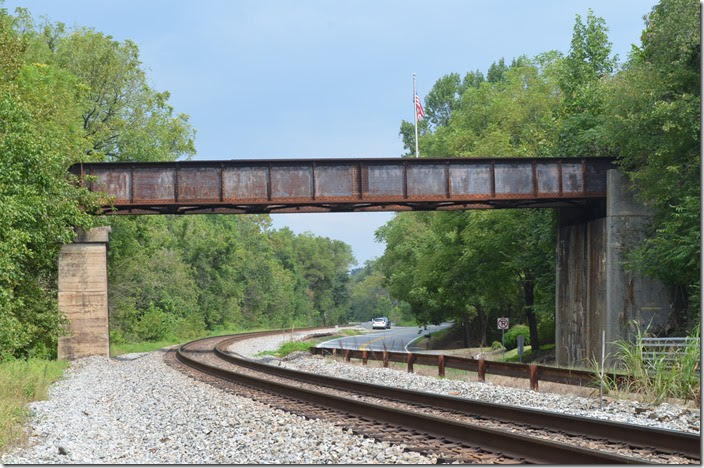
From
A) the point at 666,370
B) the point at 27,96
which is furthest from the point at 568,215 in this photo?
the point at 27,96

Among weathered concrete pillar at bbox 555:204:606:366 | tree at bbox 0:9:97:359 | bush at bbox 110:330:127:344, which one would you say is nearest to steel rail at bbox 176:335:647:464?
tree at bbox 0:9:97:359

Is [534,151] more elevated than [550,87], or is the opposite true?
[550,87]

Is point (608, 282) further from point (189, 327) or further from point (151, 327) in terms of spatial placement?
point (189, 327)

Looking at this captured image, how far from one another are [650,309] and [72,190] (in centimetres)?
2107

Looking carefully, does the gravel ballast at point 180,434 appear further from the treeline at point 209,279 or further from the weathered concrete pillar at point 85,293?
the treeline at point 209,279

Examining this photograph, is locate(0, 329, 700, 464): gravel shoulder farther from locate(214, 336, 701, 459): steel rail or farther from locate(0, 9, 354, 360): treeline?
locate(0, 9, 354, 360): treeline

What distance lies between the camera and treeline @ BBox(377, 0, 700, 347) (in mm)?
25734

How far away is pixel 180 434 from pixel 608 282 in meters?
20.2

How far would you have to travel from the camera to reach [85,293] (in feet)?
113

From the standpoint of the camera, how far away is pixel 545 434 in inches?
445

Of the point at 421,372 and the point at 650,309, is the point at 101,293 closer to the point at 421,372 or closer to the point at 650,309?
the point at 421,372

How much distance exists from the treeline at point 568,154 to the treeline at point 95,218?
18161 mm

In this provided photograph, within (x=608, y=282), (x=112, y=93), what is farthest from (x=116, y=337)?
(x=608, y=282)

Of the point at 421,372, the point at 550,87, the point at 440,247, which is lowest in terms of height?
the point at 421,372
